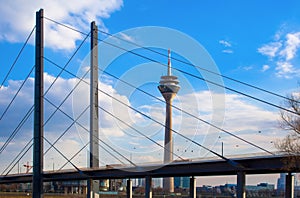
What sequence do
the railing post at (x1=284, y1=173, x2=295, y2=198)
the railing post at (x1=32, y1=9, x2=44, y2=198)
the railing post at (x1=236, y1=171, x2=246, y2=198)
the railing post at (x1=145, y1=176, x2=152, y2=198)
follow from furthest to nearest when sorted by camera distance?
the railing post at (x1=145, y1=176, x2=152, y2=198) → the railing post at (x1=32, y1=9, x2=44, y2=198) → the railing post at (x1=236, y1=171, x2=246, y2=198) → the railing post at (x1=284, y1=173, x2=295, y2=198)

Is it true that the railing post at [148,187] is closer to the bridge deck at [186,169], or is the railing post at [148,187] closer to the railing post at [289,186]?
the bridge deck at [186,169]

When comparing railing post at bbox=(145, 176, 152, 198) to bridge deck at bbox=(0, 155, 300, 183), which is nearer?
bridge deck at bbox=(0, 155, 300, 183)

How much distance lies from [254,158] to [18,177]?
35277 mm

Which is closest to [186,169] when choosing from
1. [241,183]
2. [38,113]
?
[241,183]

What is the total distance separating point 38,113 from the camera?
42.2 meters

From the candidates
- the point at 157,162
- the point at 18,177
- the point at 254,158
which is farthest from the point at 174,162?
the point at 18,177

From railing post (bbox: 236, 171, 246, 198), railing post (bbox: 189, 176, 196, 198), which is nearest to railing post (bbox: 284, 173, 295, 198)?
railing post (bbox: 236, 171, 246, 198)

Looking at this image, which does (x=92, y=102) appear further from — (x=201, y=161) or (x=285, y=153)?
(x=285, y=153)

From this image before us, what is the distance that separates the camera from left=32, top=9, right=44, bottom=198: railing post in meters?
41.0

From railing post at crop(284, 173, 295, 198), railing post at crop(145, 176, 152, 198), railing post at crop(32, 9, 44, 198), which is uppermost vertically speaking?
railing post at crop(32, 9, 44, 198)

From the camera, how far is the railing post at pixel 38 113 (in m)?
41.0

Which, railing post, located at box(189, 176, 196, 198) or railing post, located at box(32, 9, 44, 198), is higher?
railing post, located at box(32, 9, 44, 198)

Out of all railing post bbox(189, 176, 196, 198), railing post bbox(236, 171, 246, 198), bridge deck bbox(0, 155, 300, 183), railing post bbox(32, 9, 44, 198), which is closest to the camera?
bridge deck bbox(0, 155, 300, 183)

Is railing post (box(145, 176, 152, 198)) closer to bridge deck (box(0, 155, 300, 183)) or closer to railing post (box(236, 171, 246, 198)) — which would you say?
bridge deck (box(0, 155, 300, 183))
